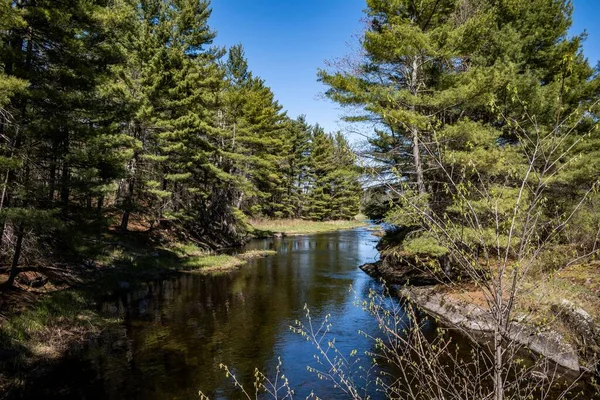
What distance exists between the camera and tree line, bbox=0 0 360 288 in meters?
10.8

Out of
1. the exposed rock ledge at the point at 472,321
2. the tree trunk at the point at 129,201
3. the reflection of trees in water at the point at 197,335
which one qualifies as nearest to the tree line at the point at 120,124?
the tree trunk at the point at 129,201

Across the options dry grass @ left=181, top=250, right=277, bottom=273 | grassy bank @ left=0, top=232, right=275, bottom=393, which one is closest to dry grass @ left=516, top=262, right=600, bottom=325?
grassy bank @ left=0, top=232, right=275, bottom=393

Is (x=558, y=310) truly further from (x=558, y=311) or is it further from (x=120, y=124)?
(x=120, y=124)

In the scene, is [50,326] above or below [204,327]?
above

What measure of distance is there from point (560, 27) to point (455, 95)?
34.2 ft

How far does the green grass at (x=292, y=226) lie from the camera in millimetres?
44062

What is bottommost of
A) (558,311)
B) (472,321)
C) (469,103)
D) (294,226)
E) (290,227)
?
(472,321)

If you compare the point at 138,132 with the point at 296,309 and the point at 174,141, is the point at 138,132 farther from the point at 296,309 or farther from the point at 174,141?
the point at 296,309

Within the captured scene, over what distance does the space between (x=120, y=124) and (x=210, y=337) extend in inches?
535

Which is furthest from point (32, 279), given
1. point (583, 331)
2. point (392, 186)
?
point (583, 331)

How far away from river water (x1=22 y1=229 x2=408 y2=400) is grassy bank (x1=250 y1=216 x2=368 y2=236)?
892 inches

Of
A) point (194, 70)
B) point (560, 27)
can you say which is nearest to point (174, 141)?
point (194, 70)

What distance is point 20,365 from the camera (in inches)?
341

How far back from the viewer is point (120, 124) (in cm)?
1998
